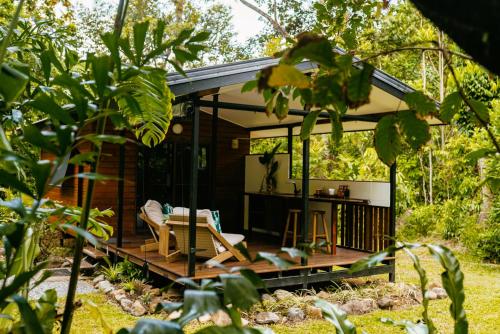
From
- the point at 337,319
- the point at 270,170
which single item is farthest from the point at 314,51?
→ the point at 270,170

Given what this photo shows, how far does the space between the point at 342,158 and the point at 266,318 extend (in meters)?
9.21

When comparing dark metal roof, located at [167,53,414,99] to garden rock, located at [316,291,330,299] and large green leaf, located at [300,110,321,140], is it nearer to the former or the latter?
garden rock, located at [316,291,330,299]

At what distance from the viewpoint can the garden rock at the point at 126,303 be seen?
6.41 metres

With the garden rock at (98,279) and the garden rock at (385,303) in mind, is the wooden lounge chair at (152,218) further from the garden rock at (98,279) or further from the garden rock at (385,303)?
the garden rock at (385,303)

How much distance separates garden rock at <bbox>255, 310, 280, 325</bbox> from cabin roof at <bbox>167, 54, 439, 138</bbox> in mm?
2572

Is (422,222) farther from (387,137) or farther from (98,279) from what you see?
(387,137)

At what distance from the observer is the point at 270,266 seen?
687cm

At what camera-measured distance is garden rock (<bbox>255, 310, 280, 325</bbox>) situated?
6.04 m

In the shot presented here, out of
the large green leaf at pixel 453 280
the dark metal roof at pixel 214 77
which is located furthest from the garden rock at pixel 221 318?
the large green leaf at pixel 453 280

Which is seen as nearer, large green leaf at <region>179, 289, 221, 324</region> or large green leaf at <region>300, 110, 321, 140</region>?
large green leaf at <region>179, 289, 221, 324</region>

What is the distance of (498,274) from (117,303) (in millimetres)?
6745

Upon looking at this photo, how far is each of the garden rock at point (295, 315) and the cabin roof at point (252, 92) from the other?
2.56m

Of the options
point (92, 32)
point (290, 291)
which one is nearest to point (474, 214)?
point (290, 291)

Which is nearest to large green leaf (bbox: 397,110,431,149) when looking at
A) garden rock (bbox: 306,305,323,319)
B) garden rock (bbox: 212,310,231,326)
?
garden rock (bbox: 212,310,231,326)
